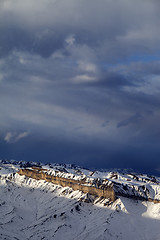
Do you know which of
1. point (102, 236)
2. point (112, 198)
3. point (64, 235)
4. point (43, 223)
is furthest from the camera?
point (112, 198)

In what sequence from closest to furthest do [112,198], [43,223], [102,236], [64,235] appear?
[102,236] → [64,235] → [43,223] → [112,198]

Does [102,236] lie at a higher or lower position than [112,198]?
lower

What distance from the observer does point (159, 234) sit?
538 feet

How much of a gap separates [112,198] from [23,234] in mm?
60548

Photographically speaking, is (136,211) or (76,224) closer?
(76,224)

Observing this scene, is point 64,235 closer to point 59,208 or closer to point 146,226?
point 59,208

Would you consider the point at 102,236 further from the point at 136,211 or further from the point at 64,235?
the point at 136,211

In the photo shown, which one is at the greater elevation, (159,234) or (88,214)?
(88,214)

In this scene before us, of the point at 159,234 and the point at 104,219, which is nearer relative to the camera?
the point at 159,234

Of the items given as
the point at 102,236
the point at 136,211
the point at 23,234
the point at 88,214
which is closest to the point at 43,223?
the point at 23,234

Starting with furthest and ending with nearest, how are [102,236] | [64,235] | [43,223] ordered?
1. [43,223]
2. [64,235]
3. [102,236]

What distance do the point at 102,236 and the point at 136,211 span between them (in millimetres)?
40617

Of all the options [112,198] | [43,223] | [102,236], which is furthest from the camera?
[112,198]

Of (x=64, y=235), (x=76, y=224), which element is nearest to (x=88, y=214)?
(x=76, y=224)
